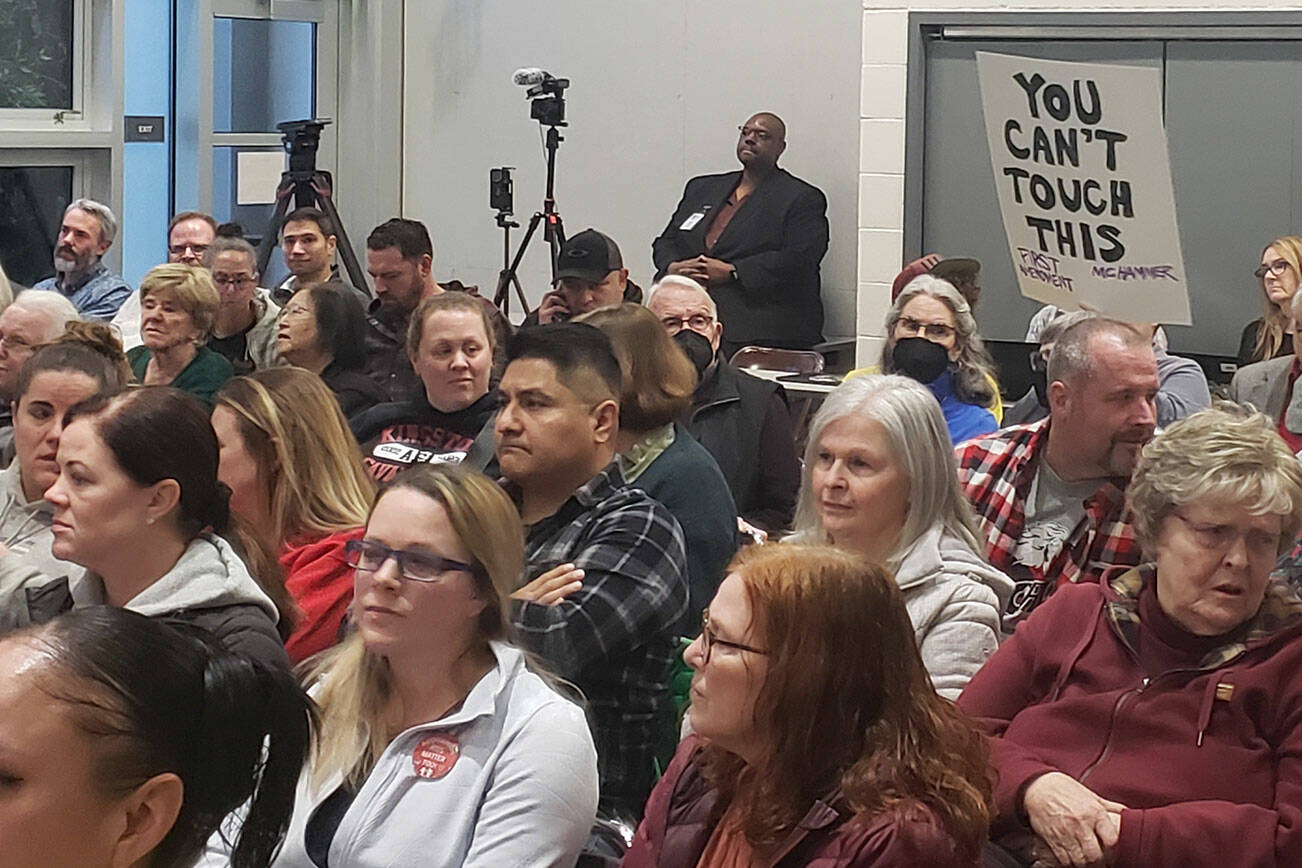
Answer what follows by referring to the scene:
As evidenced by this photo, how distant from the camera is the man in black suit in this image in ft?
23.8

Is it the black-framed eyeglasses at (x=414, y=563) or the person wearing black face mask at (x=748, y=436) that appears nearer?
the black-framed eyeglasses at (x=414, y=563)

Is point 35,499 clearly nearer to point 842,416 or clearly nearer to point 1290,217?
point 842,416

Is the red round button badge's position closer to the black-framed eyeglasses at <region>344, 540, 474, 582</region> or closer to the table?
the black-framed eyeglasses at <region>344, 540, 474, 582</region>

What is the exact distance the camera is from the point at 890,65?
661 cm

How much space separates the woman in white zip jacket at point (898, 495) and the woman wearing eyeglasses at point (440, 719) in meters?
0.59

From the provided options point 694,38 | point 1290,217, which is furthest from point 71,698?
point 694,38

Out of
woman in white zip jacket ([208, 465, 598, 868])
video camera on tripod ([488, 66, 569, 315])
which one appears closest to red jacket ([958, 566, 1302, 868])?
woman in white zip jacket ([208, 465, 598, 868])

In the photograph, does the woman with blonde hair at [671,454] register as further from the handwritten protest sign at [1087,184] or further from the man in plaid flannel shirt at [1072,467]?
the handwritten protest sign at [1087,184]

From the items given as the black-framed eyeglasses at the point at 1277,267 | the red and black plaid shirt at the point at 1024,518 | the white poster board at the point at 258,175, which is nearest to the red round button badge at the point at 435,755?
the red and black plaid shirt at the point at 1024,518

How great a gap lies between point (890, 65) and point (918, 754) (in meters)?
5.04

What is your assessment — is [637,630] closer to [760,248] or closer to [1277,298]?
[1277,298]

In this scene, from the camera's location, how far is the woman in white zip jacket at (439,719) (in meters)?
2.14

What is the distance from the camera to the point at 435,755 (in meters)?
2.19

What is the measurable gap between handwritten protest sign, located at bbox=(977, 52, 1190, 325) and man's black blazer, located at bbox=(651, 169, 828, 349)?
12.9 ft
